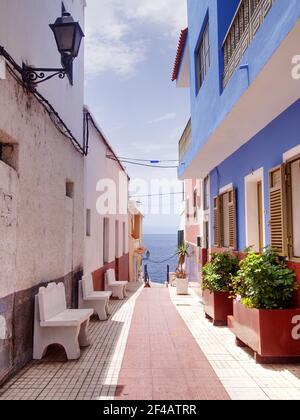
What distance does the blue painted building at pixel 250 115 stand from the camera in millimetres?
4680

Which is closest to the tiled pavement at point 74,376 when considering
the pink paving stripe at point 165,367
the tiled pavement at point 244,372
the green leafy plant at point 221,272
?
the pink paving stripe at point 165,367

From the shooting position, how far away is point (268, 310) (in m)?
5.29

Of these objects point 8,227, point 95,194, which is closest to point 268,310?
point 8,227

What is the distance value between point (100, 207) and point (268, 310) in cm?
821

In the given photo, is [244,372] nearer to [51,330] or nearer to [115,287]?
[51,330]

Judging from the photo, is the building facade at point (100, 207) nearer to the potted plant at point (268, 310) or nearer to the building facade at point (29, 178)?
the building facade at point (29, 178)

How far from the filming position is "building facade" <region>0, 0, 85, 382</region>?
193 inches

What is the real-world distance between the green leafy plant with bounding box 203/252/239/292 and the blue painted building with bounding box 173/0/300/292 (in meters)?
0.52

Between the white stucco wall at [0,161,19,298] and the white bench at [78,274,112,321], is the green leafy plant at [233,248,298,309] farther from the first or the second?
the white bench at [78,274,112,321]

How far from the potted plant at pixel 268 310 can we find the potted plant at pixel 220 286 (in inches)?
72.5

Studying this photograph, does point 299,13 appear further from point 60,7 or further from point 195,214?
point 195,214

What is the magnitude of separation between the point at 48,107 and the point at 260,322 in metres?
4.90
